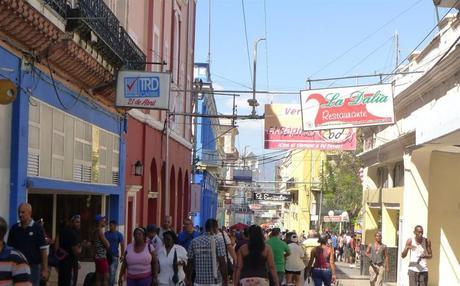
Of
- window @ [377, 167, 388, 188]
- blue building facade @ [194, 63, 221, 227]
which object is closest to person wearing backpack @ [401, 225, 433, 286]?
window @ [377, 167, 388, 188]

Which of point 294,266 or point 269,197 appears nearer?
point 294,266

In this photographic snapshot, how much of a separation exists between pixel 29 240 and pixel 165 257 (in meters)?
2.99

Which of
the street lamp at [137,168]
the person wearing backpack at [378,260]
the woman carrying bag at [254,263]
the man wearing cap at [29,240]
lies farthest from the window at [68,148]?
the person wearing backpack at [378,260]

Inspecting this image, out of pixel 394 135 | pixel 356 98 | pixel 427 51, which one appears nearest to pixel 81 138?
pixel 356 98

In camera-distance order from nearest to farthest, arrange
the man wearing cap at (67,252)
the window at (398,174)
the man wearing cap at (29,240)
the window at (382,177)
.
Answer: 1. the man wearing cap at (29,240)
2. the man wearing cap at (67,252)
3. the window at (398,174)
4. the window at (382,177)

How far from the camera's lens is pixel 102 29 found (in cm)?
1561

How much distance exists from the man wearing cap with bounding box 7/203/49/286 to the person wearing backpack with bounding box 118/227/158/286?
2134 mm

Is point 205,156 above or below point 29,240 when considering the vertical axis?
above

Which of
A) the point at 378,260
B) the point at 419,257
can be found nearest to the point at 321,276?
the point at 419,257

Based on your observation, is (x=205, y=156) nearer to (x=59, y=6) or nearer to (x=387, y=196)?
(x=387, y=196)

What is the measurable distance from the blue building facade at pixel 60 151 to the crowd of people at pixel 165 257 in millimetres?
1214

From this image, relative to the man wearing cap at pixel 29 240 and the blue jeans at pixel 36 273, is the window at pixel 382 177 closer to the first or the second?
the blue jeans at pixel 36 273

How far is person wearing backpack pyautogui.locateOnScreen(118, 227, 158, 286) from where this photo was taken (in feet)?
38.3

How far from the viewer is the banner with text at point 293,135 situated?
25562mm
